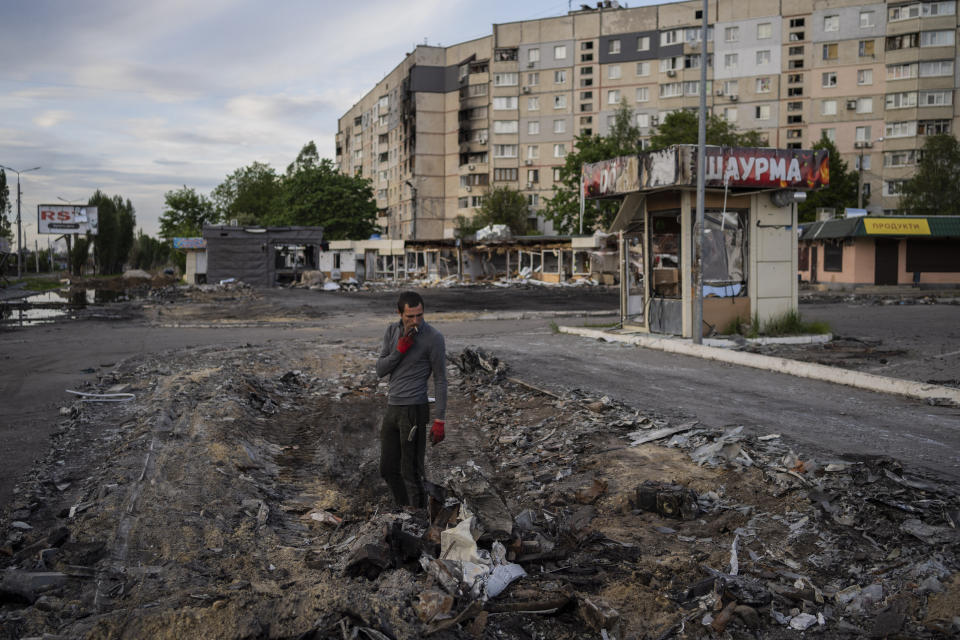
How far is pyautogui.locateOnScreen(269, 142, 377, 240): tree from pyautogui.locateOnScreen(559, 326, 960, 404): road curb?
6128 centimetres

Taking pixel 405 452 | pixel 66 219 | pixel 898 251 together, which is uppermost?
pixel 66 219

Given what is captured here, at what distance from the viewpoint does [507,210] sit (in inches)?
2963

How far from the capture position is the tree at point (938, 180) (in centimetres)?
5825

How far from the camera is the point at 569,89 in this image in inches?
3167

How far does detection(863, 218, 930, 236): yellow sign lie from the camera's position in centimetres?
3816

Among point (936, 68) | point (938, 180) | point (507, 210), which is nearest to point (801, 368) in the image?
point (938, 180)

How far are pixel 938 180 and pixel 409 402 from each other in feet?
215

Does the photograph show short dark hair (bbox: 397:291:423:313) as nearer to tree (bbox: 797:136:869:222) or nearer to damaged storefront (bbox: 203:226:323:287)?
damaged storefront (bbox: 203:226:323:287)

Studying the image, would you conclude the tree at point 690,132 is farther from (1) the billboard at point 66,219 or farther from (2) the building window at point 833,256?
(1) the billboard at point 66,219

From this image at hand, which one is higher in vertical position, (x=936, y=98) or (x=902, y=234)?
(x=936, y=98)

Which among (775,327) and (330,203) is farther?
(330,203)

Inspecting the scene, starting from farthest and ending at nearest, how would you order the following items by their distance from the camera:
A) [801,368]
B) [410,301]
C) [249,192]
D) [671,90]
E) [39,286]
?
[249,192]
[671,90]
[39,286]
[801,368]
[410,301]

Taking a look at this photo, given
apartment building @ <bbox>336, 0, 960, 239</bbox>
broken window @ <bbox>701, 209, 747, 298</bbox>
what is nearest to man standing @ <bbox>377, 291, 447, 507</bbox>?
broken window @ <bbox>701, 209, 747, 298</bbox>

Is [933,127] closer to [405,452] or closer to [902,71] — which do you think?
[902,71]
